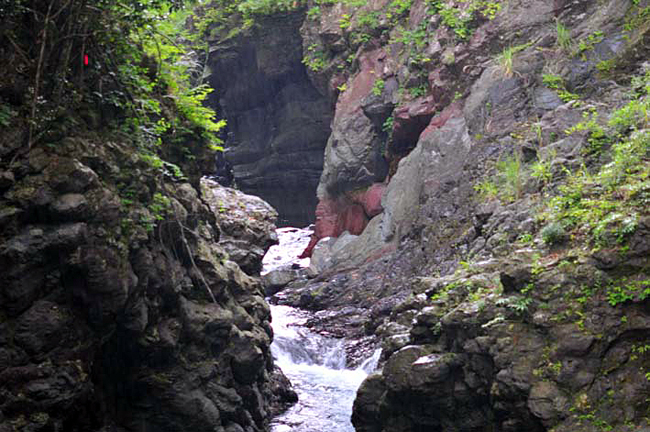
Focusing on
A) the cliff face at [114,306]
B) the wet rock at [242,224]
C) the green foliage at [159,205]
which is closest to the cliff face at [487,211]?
the cliff face at [114,306]

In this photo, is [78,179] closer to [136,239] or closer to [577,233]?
[136,239]

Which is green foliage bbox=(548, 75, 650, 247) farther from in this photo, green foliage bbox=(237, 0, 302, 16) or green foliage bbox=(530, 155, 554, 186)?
green foliage bbox=(237, 0, 302, 16)

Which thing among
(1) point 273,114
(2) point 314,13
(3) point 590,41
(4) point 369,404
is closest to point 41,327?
(4) point 369,404

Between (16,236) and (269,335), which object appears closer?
(16,236)

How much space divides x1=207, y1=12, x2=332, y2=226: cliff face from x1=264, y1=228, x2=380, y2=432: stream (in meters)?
10.9

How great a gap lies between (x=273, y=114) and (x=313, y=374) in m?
15.9

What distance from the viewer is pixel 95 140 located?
680 cm

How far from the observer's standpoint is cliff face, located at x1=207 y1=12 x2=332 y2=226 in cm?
2375

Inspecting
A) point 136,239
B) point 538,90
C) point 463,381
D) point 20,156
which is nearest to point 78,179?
point 20,156

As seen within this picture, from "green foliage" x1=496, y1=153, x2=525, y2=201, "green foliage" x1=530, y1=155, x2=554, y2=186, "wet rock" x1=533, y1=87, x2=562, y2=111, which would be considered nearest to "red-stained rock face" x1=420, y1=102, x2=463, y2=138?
"wet rock" x1=533, y1=87, x2=562, y2=111

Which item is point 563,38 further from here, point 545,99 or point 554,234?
point 554,234

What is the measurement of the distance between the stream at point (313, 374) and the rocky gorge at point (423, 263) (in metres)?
0.40

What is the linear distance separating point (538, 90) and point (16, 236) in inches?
431

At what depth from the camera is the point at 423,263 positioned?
1380 centimetres
